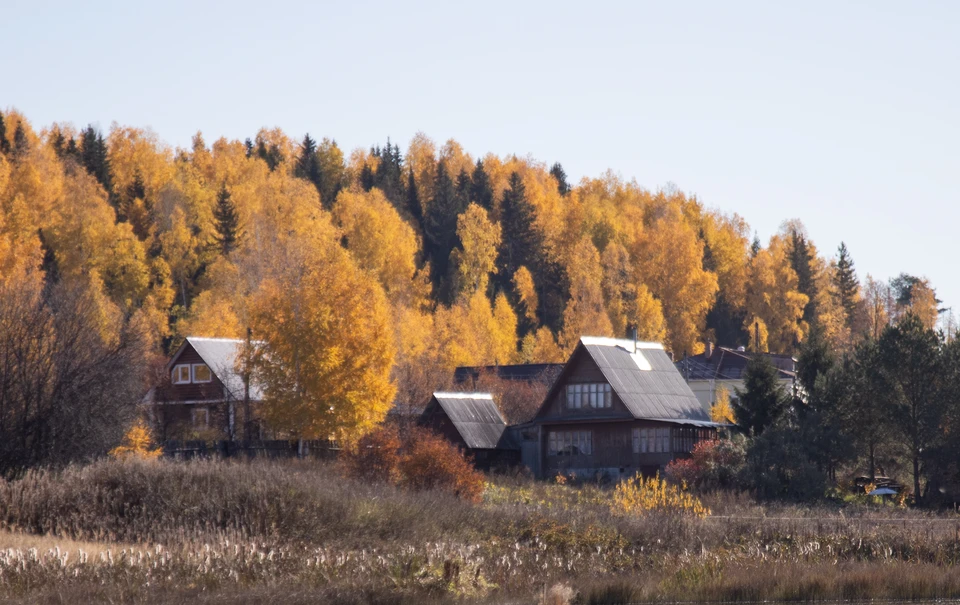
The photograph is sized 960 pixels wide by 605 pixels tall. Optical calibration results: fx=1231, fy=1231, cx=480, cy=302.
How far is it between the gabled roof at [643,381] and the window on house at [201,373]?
60.4 feet

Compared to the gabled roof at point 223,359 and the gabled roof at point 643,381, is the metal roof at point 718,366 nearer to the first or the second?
the gabled roof at point 643,381

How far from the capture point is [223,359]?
2446 inches

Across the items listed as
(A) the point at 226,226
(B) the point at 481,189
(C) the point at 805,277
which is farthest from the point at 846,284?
(A) the point at 226,226

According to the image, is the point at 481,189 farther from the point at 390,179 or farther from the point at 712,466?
the point at 712,466

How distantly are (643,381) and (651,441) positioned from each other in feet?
10.6

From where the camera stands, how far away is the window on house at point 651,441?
5406 centimetres

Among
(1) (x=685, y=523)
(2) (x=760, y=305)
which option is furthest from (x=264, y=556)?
(2) (x=760, y=305)

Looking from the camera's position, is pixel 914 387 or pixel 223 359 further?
pixel 223 359

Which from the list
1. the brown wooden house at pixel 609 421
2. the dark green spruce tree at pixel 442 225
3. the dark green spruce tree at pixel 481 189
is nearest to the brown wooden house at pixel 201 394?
the brown wooden house at pixel 609 421

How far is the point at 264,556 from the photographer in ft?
80.4

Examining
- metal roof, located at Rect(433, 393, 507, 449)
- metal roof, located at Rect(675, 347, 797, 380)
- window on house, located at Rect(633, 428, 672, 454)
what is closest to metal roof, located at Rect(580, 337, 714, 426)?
window on house, located at Rect(633, 428, 672, 454)

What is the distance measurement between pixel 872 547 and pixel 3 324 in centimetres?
2598

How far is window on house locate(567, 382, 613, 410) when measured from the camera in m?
55.2

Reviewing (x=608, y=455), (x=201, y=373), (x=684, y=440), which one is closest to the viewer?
(x=684, y=440)
